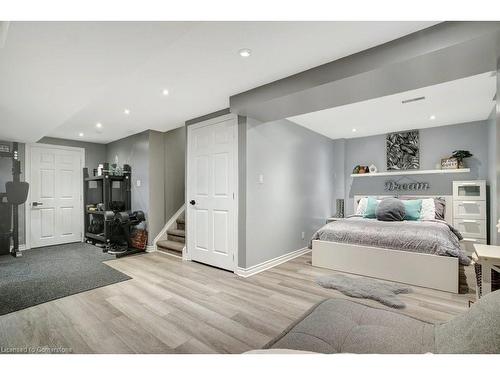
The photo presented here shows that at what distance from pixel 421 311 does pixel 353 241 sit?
1.15 m

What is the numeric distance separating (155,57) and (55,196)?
14.9 ft

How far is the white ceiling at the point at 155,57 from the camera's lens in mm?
1499

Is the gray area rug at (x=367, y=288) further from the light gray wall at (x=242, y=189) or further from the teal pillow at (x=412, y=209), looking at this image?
the teal pillow at (x=412, y=209)

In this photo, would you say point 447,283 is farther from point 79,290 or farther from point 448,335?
point 79,290

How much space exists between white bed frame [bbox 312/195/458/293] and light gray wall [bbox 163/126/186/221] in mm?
2878

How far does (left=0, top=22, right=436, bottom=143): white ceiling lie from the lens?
4.92 ft

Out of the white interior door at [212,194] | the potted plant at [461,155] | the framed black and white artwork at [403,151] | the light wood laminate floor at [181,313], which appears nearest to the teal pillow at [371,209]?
the framed black and white artwork at [403,151]

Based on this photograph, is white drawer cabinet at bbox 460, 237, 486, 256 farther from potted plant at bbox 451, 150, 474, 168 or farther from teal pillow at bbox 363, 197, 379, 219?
teal pillow at bbox 363, 197, 379, 219

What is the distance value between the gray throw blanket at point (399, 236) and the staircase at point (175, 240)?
231 centimetres

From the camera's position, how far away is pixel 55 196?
4984 mm

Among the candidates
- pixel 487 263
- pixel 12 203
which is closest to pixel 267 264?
pixel 487 263

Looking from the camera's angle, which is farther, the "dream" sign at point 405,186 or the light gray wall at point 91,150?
the light gray wall at point 91,150

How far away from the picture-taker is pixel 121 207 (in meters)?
4.78

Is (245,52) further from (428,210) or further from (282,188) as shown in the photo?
(428,210)
